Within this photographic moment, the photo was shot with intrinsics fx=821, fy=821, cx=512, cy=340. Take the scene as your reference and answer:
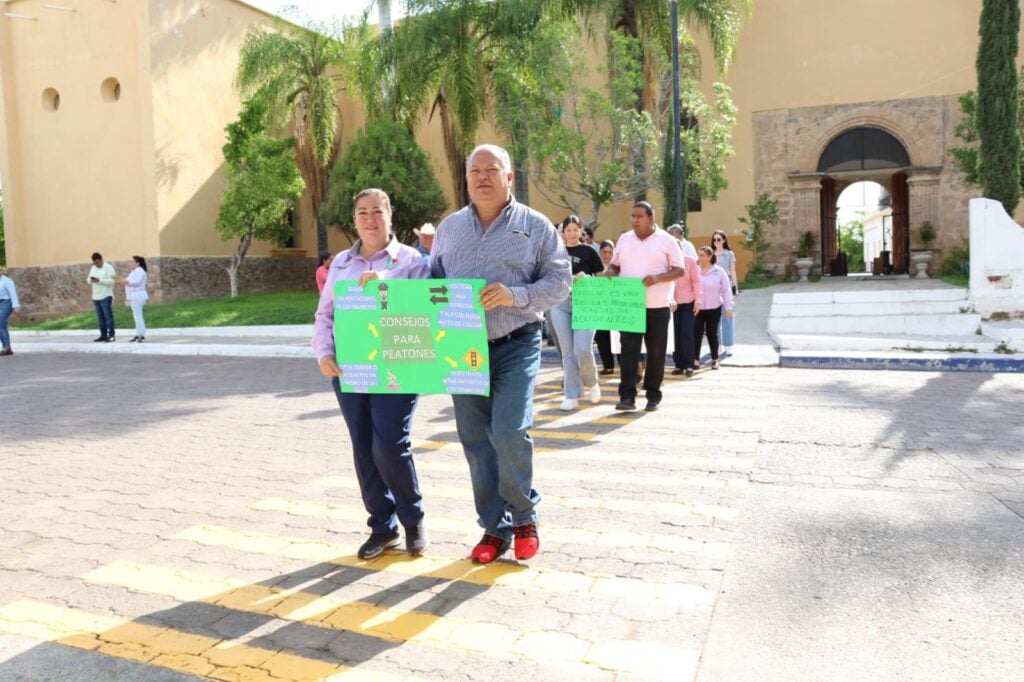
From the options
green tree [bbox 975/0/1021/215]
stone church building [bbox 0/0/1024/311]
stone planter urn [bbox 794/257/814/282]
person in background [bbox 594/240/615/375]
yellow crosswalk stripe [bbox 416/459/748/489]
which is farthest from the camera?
stone planter urn [bbox 794/257/814/282]

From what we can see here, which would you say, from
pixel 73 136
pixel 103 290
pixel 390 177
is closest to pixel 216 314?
pixel 103 290

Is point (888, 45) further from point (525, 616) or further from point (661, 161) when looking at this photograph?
point (525, 616)

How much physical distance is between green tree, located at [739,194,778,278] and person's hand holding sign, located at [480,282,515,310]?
22272mm

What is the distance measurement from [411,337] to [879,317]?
1364 centimetres

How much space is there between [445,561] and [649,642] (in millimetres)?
1264

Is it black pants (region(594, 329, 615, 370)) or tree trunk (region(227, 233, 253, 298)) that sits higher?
tree trunk (region(227, 233, 253, 298))

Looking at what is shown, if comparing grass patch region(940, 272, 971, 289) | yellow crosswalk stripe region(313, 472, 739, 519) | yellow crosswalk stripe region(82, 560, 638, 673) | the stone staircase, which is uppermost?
grass patch region(940, 272, 971, 289)

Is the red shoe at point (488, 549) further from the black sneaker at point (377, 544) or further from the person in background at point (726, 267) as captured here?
the person in background at point (726, 267)

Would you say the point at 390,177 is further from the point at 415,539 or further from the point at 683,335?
the point at 415,539

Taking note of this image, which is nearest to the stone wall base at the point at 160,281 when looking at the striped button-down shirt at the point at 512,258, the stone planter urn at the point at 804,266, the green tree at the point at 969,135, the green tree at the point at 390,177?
the green tree at the point at 390,177

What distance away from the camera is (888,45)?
23.9 meters

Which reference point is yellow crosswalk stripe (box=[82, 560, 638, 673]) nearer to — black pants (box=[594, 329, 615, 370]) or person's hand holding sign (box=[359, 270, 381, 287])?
person's hand holding sign (box=[359, 270, 381, 287])

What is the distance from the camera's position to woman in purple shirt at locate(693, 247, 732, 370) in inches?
424

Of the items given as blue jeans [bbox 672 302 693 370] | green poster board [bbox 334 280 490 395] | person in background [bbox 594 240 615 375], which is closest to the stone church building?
person in background [bbox 594 240 615 375]
